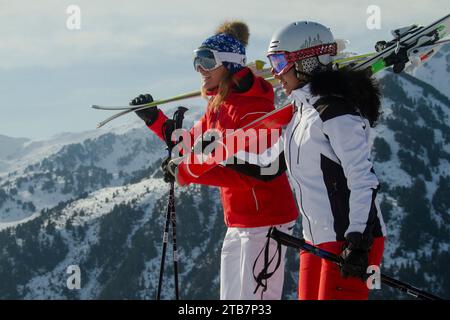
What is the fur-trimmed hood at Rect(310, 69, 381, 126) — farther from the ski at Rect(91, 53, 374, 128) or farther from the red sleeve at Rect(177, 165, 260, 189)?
the ski at Rect(91, 53, 374, 128)

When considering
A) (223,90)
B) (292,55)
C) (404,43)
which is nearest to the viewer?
(292,55)

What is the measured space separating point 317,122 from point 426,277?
20086 centimetres

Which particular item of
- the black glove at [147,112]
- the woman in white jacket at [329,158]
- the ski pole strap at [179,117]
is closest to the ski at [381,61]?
the woman in white jacket at [329,158]

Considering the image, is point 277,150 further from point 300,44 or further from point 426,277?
point 426,277

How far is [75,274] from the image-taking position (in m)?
6.83

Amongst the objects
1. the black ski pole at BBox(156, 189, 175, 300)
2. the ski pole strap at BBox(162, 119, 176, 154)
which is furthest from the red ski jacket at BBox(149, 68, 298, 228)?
the ski pole strap at BBox(162, 119, 176, 154)

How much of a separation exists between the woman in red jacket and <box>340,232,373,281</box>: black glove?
1588mm

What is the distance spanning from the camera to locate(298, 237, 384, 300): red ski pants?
469 cm

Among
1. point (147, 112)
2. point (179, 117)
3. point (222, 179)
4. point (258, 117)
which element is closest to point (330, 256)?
point (222, 179)

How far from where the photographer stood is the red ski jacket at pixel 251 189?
6.08m

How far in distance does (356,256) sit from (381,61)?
268 centimetres

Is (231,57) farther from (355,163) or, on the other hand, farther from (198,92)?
(355,163)

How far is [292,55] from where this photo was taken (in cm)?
531
